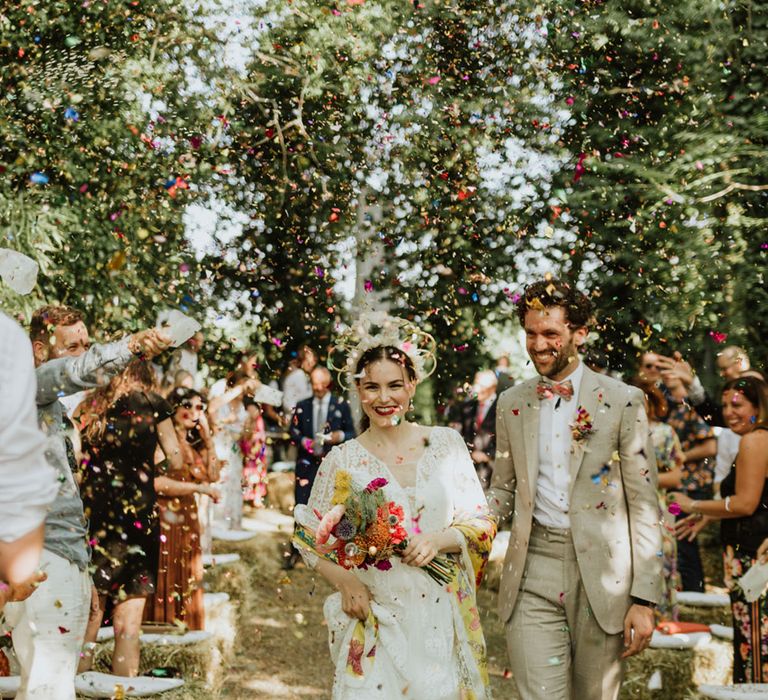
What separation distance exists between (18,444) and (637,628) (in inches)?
111

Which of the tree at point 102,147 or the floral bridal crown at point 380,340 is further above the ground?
the tree at point 102,147

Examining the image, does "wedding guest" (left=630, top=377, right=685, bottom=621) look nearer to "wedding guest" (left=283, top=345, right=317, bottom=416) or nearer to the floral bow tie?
the floral bow tie

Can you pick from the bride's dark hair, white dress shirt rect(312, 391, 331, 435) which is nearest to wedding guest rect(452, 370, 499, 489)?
white dress shirt rect(312, 391, 331, 435)

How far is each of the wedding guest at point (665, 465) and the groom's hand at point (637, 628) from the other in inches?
120

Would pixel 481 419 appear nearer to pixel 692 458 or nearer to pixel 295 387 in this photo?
pixel 692 458

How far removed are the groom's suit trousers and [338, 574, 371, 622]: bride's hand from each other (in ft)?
2.46

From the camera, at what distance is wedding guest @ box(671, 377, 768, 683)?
200 inches

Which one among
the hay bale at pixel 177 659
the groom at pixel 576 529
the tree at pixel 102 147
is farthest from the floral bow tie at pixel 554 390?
the tree at pixel 102 147

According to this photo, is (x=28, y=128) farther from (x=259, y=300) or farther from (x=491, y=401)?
(x=491, y=401)

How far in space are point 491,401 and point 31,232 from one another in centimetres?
474

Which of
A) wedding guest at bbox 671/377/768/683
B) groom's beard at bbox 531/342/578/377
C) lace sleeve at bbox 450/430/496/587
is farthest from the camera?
wedding guest at bbox 671/377/768/683

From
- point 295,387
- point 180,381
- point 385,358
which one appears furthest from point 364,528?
point 295,387

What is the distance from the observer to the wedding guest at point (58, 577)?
3.56 m

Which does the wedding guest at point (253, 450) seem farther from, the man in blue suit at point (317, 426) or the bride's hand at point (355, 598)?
the bride's hand at point (355, 598)
